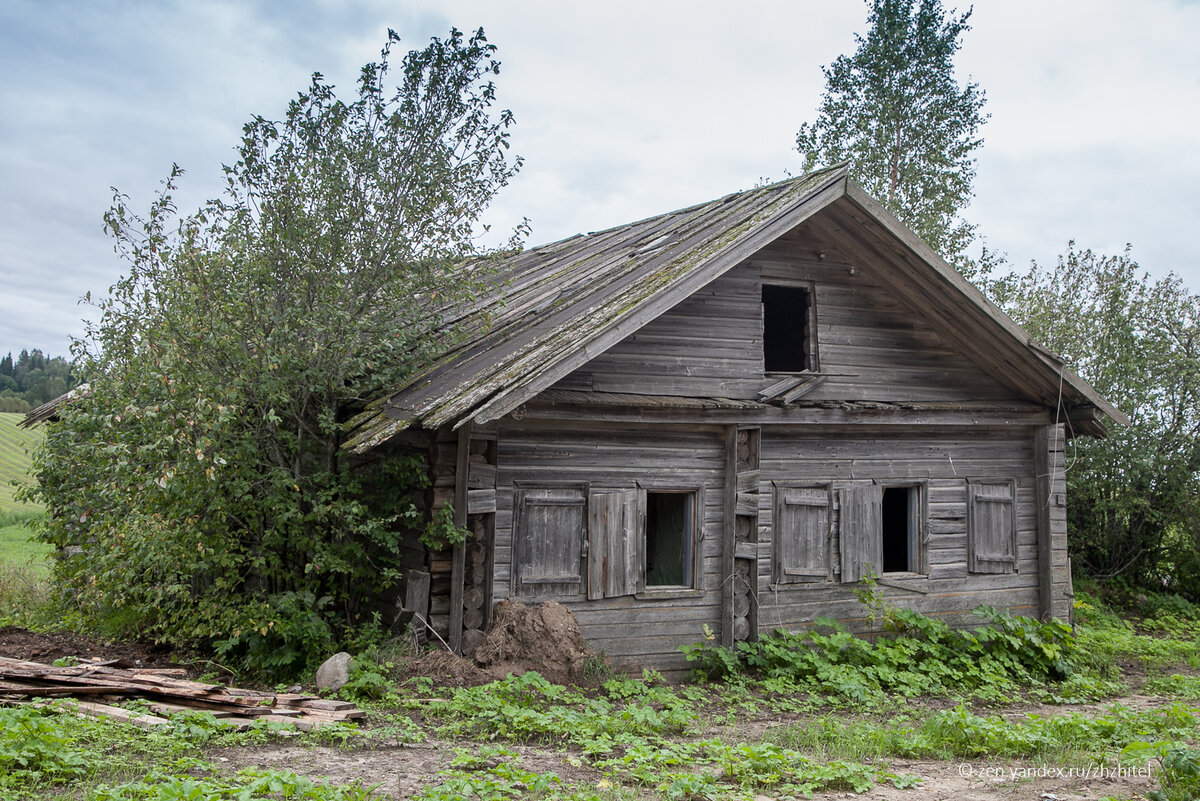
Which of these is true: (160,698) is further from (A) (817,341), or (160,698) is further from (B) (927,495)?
(B) (927,495)

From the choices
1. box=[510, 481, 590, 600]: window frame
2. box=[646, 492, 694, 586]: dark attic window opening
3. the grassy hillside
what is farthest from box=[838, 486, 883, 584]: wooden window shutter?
the grassy hillside

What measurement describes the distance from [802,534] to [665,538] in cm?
178

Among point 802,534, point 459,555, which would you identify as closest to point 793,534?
point 802,534

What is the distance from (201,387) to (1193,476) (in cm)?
1725

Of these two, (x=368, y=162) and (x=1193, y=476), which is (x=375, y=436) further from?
(x=1193, y=476)

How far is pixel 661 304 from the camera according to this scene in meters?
9.39

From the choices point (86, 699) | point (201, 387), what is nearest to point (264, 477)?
point (201, 387)

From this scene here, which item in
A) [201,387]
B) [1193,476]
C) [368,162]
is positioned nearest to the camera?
[201,387]

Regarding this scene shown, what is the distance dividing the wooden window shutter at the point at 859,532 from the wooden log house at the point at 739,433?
2cm

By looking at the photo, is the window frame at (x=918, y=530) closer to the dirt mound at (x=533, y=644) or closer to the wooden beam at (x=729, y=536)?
the wooden beam at (x=729, y=536)

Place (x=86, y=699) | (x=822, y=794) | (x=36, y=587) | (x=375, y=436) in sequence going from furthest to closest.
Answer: (x=36, y=587)
(x=375, y=436)
(x=86, y=699)
(x=822, y=794)

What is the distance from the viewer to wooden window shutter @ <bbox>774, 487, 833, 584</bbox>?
10844 millimetres

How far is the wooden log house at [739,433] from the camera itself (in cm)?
916

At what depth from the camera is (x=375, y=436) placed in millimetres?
8219
